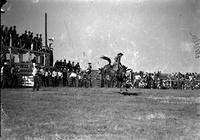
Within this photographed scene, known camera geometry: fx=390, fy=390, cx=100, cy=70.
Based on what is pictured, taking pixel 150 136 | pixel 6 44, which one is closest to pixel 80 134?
pixel 150 136

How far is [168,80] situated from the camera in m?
48.2

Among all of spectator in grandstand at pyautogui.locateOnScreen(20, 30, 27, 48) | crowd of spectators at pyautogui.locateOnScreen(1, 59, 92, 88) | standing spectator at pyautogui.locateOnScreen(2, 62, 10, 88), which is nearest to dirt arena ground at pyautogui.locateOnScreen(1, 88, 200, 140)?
standing spectator at pyautogui.locateOnScreen(2, 62, 10, 88)

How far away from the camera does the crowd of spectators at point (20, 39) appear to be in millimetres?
30770

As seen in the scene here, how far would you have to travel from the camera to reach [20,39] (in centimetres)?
3309

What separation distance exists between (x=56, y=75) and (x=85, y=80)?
473 centimetres

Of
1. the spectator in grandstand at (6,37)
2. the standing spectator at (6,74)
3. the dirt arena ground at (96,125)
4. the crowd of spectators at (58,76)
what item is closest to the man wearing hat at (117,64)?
the crowd of spectators at (58,76)

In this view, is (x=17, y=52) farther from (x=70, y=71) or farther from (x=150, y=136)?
(x=150, y=136)

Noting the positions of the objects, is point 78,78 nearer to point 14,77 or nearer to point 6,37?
point 14,77

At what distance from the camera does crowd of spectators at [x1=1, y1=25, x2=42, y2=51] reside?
30.8 metres

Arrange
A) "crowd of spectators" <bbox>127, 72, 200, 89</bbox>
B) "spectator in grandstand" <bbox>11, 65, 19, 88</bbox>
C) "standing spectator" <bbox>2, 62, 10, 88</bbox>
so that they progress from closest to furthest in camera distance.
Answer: "standing spectator" <bbox>2, 62, 10, 88</bbox>
"spectator in grandstand" <bbox>11, 65, 19, 88</bbox>
"crowd of spectators" <bbox>127, 72, 200, 89</bbox>

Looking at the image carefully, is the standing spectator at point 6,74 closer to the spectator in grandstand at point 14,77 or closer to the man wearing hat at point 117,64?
the spectator in grandstand at point 14,77

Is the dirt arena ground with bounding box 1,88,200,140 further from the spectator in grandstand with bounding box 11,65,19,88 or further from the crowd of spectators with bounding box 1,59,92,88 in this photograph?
the crowd of spectators with bounding box 1,59,92,88

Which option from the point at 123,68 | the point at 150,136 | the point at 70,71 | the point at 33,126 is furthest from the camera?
the point at 70,71


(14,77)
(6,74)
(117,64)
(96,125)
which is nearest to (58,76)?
(14,77)
